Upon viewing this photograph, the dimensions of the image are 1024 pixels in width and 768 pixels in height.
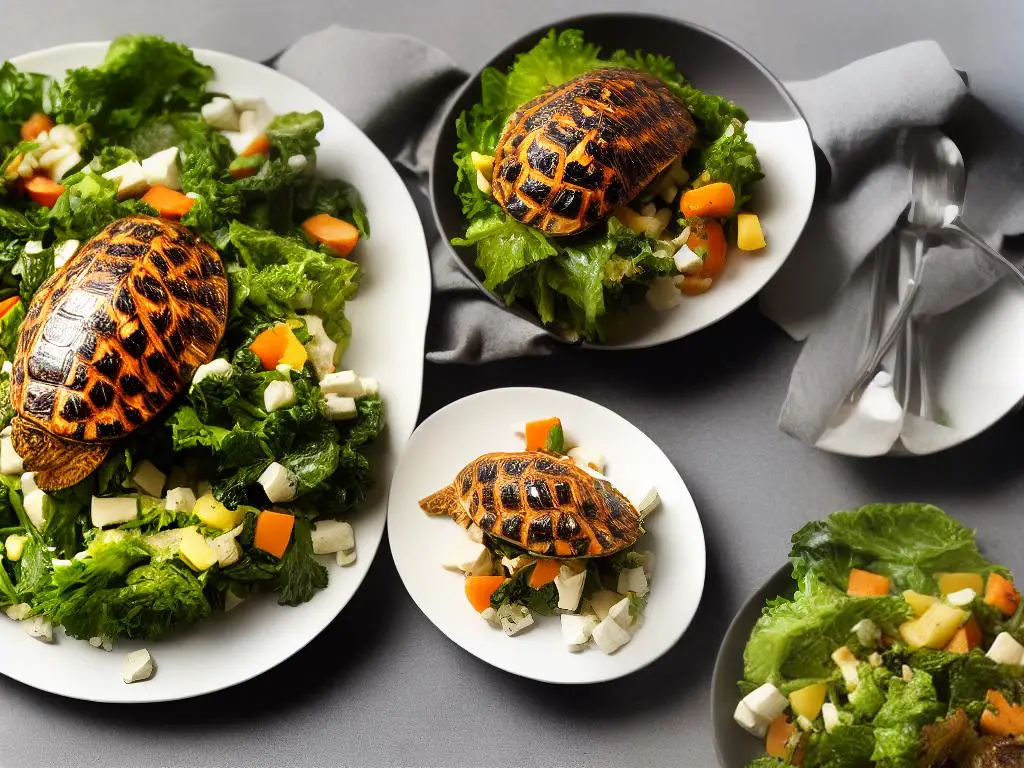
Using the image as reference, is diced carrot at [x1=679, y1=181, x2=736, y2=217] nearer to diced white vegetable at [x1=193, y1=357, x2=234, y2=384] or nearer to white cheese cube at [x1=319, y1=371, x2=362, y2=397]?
white cheese cube at [x1=319, y1=371, x2=362, y2=397]

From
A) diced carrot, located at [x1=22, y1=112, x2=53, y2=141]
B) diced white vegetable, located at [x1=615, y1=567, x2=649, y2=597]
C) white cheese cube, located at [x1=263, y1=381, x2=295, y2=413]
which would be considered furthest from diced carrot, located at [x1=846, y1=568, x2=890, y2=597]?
diced carrot, located at [x1=22, y1=112, x2=53, y2=141]

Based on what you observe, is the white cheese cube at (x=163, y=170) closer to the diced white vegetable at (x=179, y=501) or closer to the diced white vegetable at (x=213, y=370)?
the diced white vegetable at (x=213, y=370)

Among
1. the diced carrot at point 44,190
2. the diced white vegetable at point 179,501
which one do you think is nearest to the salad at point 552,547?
the diced white vegetable at point 179,501

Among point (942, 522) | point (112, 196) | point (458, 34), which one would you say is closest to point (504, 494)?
point (942, 522)

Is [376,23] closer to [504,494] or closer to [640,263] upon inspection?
[640,263]

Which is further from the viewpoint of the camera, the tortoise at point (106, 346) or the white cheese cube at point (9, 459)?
the white cheese cube at point (9, 459)

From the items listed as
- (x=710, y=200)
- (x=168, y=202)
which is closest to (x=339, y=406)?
(x=168, y=202)
